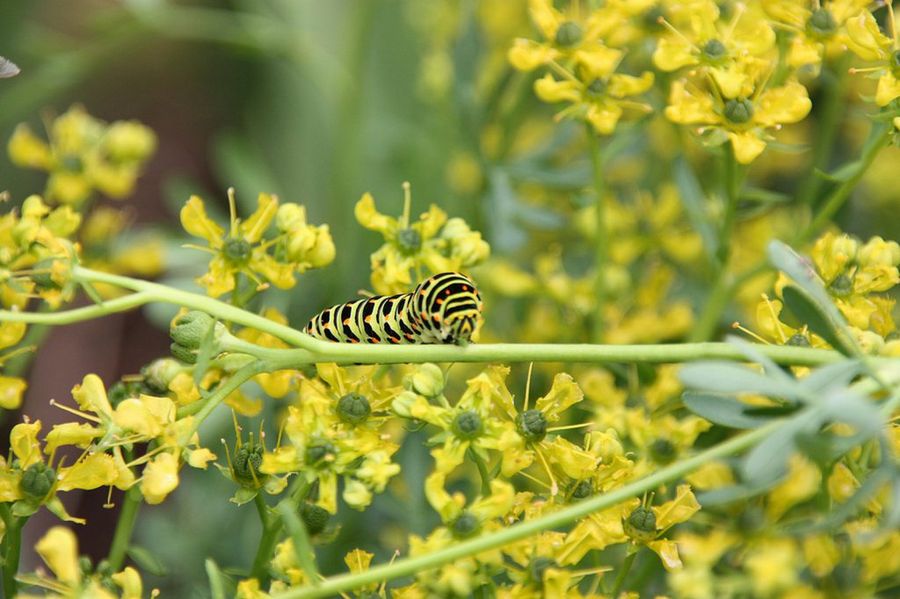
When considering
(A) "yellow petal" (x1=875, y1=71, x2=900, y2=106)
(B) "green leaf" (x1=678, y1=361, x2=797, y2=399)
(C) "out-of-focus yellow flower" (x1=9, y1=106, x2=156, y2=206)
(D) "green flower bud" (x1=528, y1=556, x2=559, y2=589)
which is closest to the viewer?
(B) "green leaf" (x1=678, y1=361, x2=797, y2=399)

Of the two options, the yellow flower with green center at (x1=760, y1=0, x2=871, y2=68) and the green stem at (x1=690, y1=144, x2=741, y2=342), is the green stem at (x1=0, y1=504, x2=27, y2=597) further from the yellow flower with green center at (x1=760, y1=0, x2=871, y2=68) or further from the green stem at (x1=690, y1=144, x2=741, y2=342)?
the yellow flower with green center at (x1=760, y1=0, x2=871, y2=68)

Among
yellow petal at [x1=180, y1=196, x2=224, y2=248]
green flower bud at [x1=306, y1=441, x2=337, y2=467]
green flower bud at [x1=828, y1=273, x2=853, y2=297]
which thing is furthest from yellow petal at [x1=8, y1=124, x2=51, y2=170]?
green flower bud at [x1=828, y1=273, x2=853, y2=297]

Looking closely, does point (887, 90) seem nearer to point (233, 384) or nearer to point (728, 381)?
point (728, 381)

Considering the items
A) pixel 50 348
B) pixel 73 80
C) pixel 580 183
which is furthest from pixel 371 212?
pixel 50 348

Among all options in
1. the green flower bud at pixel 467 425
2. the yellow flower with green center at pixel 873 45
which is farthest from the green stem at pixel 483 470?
the yellow flower with green center at pixel 873 45

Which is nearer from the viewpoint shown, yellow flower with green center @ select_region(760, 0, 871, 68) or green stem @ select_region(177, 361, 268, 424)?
green stem @ select_region(177, 361, 268, 424)

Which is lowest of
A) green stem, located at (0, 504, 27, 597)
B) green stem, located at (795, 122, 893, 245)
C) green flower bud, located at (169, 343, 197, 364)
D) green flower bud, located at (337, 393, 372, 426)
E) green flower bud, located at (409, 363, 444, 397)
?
green stem, located at (0, 504, 27, 597)

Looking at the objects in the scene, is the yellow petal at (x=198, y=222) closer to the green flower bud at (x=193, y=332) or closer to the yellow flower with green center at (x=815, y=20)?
the green flower bud at (x=193, y=332)

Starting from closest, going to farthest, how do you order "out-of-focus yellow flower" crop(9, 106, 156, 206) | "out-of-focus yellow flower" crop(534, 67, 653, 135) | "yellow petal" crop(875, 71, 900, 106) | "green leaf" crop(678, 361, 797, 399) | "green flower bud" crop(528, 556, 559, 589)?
"green leaf" crop(678, 361, 797, 399) → "green flower bud" crop(528, 556, 559, 589) → "yellow petal" crop(875, 71, 900, 106) → "out-of-focus yellow flower" crop(534, 67, 653, 135) → "out-of-focus yellow flower" crop(9, 106, 156, 206)
